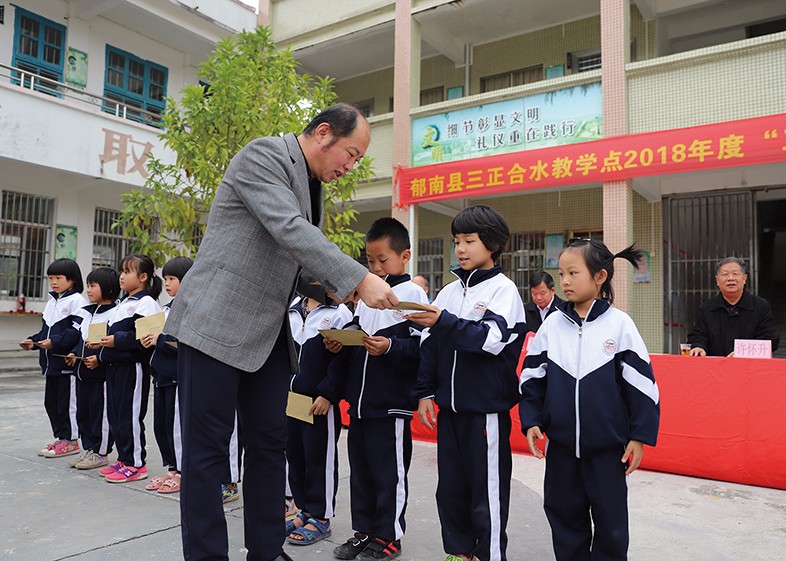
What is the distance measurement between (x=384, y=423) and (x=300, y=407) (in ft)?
1.47

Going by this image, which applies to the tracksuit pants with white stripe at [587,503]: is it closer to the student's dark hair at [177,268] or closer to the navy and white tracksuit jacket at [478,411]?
Result: the navy and white tracksuit jacket at [478,411]

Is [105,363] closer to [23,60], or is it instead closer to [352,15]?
[352,15]

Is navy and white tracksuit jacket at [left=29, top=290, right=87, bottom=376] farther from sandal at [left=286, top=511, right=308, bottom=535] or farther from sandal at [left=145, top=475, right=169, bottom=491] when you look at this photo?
sandal at [left=286, top=511, right=308, bottom=535]

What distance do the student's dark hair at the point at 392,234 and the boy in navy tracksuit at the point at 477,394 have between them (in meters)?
0.35

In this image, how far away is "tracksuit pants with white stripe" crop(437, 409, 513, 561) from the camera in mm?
2369

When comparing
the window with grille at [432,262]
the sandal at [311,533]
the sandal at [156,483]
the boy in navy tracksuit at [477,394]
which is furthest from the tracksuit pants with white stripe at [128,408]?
the window with grille at [432,262]

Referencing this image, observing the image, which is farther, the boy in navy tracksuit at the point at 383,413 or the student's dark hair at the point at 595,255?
the boy in navy tracksuit at the point at 383,413

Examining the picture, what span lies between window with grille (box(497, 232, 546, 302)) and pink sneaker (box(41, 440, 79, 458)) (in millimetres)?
6823

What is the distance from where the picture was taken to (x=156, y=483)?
3699 millimetres

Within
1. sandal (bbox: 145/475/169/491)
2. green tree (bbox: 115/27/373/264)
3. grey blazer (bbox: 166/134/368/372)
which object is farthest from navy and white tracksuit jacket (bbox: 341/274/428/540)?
green tree (bbox: 115/27/373/264)

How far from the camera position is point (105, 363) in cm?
420

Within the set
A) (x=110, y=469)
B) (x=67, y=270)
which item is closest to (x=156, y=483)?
(x=110, y=469)

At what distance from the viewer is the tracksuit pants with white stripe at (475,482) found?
2.37m

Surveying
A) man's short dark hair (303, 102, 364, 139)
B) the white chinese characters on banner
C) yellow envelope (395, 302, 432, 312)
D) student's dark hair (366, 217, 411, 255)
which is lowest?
yellow envelope (395, 302, 432, 312)
